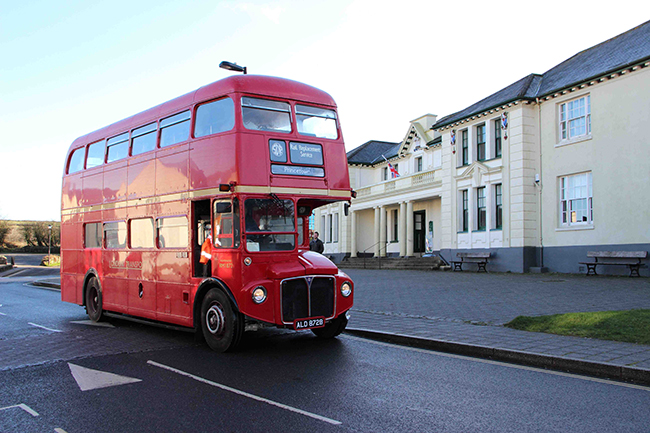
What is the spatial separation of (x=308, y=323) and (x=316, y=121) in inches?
138

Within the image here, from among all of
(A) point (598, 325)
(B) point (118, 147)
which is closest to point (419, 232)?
(B) point (118, 147)

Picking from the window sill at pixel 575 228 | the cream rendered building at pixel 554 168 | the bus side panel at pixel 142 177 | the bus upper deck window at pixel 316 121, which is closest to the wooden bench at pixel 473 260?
the cream rendered building at pixel 554 168

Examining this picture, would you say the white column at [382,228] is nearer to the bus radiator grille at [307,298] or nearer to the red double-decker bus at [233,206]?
the red double-decker bus at [233,206]

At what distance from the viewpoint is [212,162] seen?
887cm

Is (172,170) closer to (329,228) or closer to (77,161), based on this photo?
(77,161)

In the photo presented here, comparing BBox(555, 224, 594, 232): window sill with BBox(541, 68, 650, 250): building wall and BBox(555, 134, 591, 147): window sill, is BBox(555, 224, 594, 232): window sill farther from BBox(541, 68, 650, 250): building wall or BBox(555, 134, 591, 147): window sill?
BBox(555, 134, 591, 147): window sill

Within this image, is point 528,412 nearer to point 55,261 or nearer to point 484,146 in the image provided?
point 484,146

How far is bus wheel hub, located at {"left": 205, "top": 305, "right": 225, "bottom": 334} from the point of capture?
28.1 feet

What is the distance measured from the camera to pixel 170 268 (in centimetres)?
998

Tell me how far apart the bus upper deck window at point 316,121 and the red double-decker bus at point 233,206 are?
21mm

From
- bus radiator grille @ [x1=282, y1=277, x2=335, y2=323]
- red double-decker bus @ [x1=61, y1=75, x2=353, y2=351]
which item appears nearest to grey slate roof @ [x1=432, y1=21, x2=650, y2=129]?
red double-decker bus @ [x1=61, y1=75, x2=353, y2=351]

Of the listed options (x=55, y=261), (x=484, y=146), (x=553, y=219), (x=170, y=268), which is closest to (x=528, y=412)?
(x=170, y=268)

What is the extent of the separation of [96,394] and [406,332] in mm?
5327

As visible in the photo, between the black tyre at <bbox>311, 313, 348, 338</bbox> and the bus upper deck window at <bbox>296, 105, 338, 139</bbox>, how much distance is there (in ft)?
10.8
